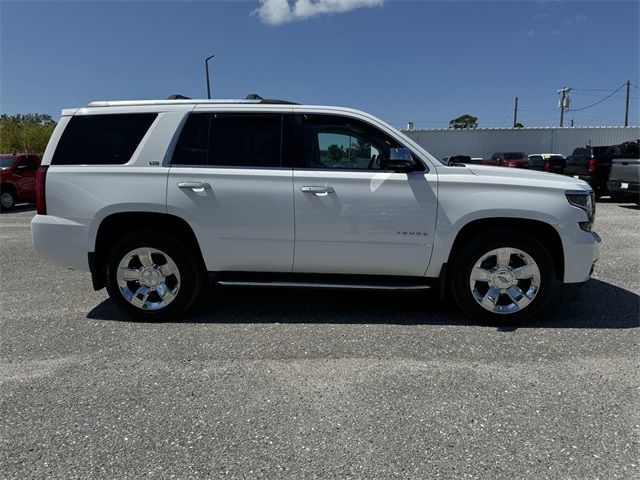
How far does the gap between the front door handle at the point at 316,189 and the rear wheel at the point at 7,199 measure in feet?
46.0

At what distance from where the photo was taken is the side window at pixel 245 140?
4363mm

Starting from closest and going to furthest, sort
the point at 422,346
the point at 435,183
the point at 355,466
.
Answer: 1. the point at 355,466
2. the point at 422,346
3. the point at 435,183

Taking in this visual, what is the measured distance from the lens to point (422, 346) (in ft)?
12.8

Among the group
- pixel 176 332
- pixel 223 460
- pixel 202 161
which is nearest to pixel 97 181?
pixel 202 161

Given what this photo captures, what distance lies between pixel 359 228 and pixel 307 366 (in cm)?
131

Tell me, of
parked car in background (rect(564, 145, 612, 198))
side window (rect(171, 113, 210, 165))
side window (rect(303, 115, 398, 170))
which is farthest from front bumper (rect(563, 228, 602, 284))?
Result: parked car in background (rect(564, 145, 612, 198))

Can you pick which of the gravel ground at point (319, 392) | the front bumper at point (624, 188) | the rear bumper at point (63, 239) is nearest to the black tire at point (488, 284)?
the gravel ground at point (319, 392)

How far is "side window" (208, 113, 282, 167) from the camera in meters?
4.36

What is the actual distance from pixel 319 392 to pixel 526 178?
2.66 m

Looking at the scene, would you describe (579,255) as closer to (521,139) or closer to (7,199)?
(7,199)

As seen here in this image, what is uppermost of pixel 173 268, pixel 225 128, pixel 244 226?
pixel 225 128

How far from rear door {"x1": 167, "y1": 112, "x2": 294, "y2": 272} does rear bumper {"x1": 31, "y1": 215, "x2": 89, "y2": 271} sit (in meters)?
0.89

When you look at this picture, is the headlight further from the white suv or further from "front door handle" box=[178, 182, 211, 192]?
"front door handle" box=[178, 182, 211, 192]

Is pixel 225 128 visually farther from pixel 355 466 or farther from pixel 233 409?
pixel 355 466
